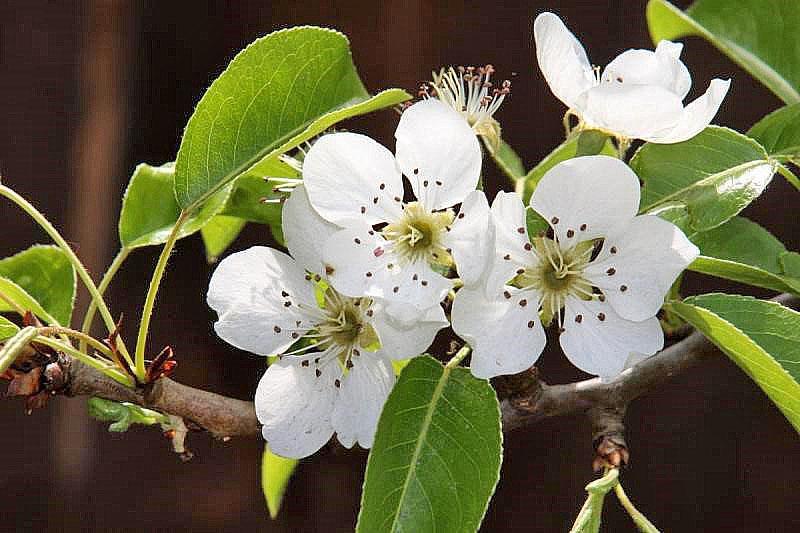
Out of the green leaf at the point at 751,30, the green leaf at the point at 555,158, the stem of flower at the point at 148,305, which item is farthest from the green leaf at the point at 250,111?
the green leaf at the point at 751,30

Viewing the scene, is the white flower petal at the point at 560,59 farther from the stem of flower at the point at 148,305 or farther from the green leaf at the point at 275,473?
the green leaf at the point at 275,473

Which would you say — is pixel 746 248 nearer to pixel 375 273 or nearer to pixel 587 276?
pixel 587 276

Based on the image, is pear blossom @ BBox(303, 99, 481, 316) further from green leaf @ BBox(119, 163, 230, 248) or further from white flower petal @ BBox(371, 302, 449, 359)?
green leaf @ BBox(119, 163, 230, 248)

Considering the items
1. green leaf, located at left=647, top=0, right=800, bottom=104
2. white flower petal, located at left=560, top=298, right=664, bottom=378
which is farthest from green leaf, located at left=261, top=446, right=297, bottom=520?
green leaf, located at left=647, top=0, right=800, bottom=104

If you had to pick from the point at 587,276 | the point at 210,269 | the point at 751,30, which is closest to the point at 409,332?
the point at 587,276

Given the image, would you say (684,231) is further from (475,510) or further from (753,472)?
(753,472)

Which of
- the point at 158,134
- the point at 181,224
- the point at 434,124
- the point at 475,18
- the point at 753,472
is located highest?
the point at 434,124

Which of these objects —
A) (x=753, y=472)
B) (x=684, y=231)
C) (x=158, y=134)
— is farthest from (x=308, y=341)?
(x=158, y=134)
